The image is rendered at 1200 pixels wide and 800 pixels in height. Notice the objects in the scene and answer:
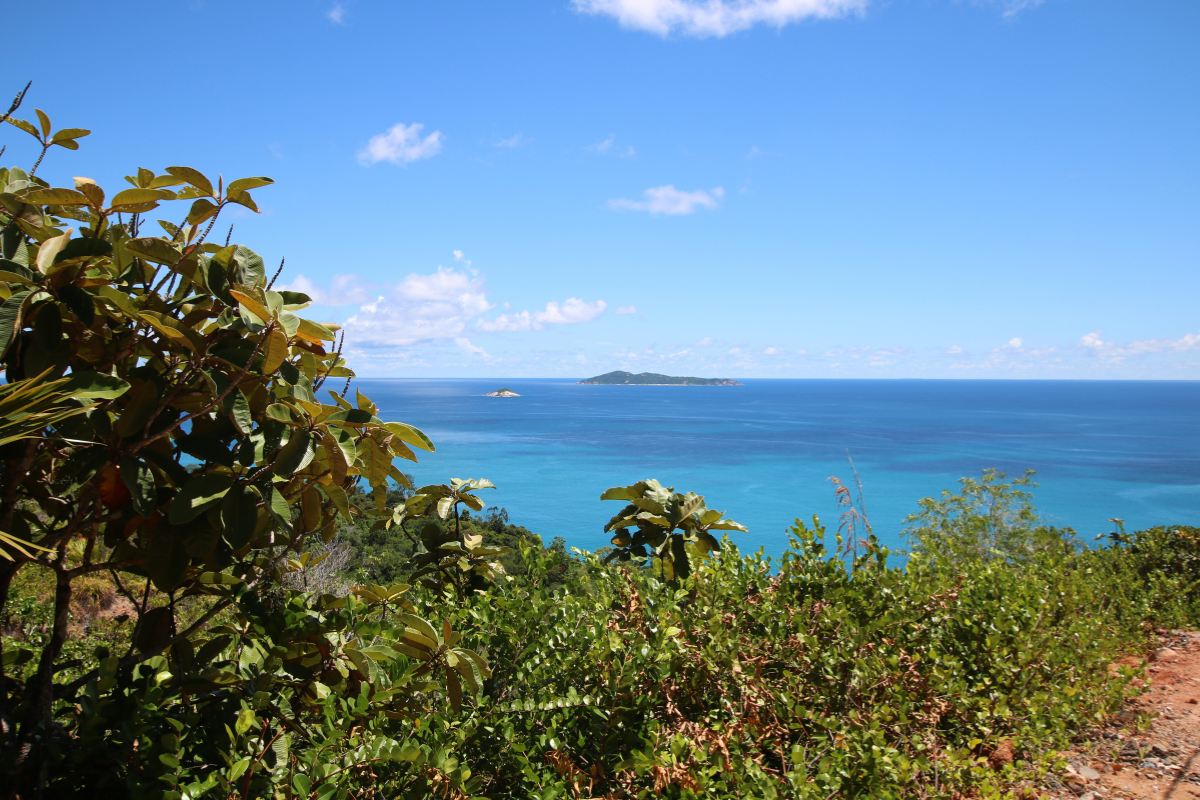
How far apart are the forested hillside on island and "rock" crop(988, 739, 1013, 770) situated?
0.29ft

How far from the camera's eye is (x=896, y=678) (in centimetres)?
231

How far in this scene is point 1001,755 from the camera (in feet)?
8.61

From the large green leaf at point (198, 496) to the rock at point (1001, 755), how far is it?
2.92m

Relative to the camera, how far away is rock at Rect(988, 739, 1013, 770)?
8.40ft

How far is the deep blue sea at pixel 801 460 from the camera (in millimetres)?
47781

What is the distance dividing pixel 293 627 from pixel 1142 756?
382 centimetres

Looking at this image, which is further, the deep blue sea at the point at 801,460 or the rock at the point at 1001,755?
the deep blue sea at the point at 801,460

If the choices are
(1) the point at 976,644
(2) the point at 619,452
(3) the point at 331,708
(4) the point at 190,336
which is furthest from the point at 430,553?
(2) the point at 619,452

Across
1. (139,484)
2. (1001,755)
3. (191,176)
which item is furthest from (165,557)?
(1001,755)

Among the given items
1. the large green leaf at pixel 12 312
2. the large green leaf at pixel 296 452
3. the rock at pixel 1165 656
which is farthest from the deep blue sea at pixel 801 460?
the large green leaf at pixel 12 312

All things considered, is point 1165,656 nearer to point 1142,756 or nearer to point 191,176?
point 1142,756

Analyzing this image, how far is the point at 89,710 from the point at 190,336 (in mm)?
806

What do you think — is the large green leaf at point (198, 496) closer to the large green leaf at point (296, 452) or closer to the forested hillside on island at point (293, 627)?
the forested hillside on island at point (293, 627)

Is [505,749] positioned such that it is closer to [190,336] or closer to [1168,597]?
[190,336]
